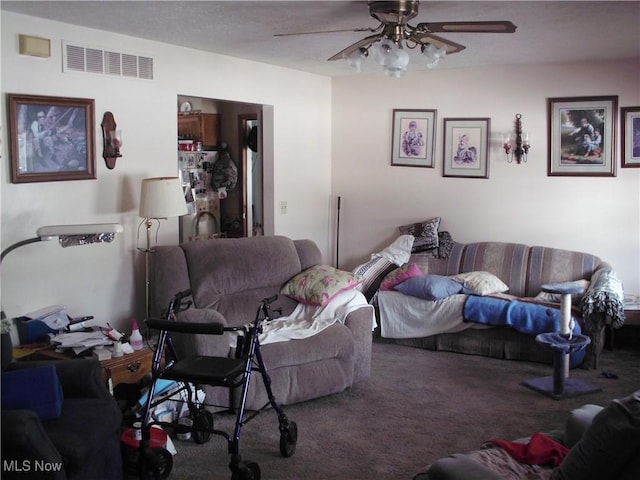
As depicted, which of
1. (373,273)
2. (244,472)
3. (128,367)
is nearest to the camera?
(244,472)

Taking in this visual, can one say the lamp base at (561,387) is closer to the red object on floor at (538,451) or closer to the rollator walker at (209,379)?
the red object on floor at (538,451)

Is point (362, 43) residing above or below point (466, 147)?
above

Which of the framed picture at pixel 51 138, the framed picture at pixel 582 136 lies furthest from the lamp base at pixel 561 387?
the framed picture at pixel 51 138

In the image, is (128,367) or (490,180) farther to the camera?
(490,180)

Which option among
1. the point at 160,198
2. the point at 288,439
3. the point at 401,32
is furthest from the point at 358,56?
the point at 288,439

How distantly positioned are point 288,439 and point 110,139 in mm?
2275

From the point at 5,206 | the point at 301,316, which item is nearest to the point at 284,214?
the point at 301,316

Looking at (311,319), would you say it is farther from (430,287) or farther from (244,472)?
(244,472)

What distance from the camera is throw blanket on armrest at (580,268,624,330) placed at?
177 inches

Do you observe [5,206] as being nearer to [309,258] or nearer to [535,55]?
[309,258]

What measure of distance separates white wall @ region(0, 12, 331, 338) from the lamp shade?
26cm

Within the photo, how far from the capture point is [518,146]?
5699 millimetres

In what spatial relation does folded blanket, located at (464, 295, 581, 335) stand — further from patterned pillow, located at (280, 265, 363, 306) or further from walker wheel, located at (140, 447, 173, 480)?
walker wheel, located at (140, 447, 173, 480)

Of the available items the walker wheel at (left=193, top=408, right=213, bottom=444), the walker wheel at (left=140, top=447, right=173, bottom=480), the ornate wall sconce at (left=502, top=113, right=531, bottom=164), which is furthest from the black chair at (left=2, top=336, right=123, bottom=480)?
the ornate wall sconce at (left=502, top=113, right=531, bottom=164)
